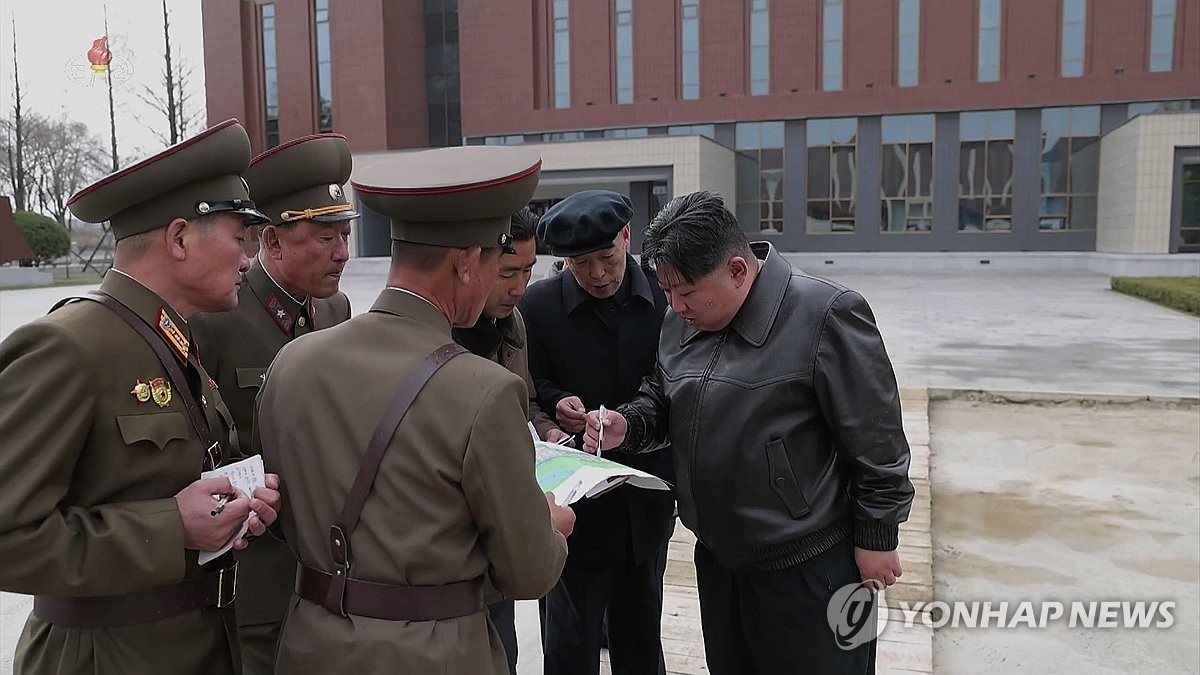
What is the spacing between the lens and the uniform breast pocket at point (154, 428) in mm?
1535

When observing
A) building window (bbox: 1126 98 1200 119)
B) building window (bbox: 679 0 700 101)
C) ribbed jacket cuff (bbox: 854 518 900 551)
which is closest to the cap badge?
ribbed jacket cuff (bbox: 854 518 900 551)

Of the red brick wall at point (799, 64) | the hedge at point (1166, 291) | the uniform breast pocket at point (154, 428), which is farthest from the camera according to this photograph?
the red brick wall at point (799, 64)

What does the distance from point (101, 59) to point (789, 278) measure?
19.5m

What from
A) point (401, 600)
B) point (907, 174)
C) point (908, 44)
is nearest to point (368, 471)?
point (401, 600)

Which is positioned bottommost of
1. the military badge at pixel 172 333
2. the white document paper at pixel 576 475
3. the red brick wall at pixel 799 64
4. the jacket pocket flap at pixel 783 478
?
the jacket pocket flap at pixel 783 478

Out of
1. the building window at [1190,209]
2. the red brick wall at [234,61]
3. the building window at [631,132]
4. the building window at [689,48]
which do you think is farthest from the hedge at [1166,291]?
the red brick wall at [234,61]

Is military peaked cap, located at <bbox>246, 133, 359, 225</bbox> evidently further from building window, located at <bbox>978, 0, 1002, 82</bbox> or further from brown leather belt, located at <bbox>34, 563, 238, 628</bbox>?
building window, located at <bbox>978, 0, 1002, 82</bbox>

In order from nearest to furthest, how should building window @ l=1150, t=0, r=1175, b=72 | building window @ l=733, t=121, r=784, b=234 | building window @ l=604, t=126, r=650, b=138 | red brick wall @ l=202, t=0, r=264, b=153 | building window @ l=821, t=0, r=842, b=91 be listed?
building window @ l=1150, t=0, r=1175, b=72, building window @ l=821, t=0, r=842, b=91, building window @ l=733, t=121, r=784, b=234, building window @ l=604, t=126, r=650, b=138, red brick wall @ l=202, t=0, r=264, b=153

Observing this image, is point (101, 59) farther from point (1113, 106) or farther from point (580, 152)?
point (1113, 106)

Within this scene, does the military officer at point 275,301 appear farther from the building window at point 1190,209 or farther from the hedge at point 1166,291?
the building window at point 1190,209

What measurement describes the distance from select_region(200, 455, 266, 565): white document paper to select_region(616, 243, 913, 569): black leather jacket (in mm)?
1058

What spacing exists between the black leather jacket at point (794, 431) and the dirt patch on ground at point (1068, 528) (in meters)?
1.49

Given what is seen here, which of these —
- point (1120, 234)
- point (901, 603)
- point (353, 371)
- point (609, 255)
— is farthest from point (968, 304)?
point (353, 371)

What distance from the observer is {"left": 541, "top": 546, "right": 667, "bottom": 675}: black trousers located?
272 centimetres
